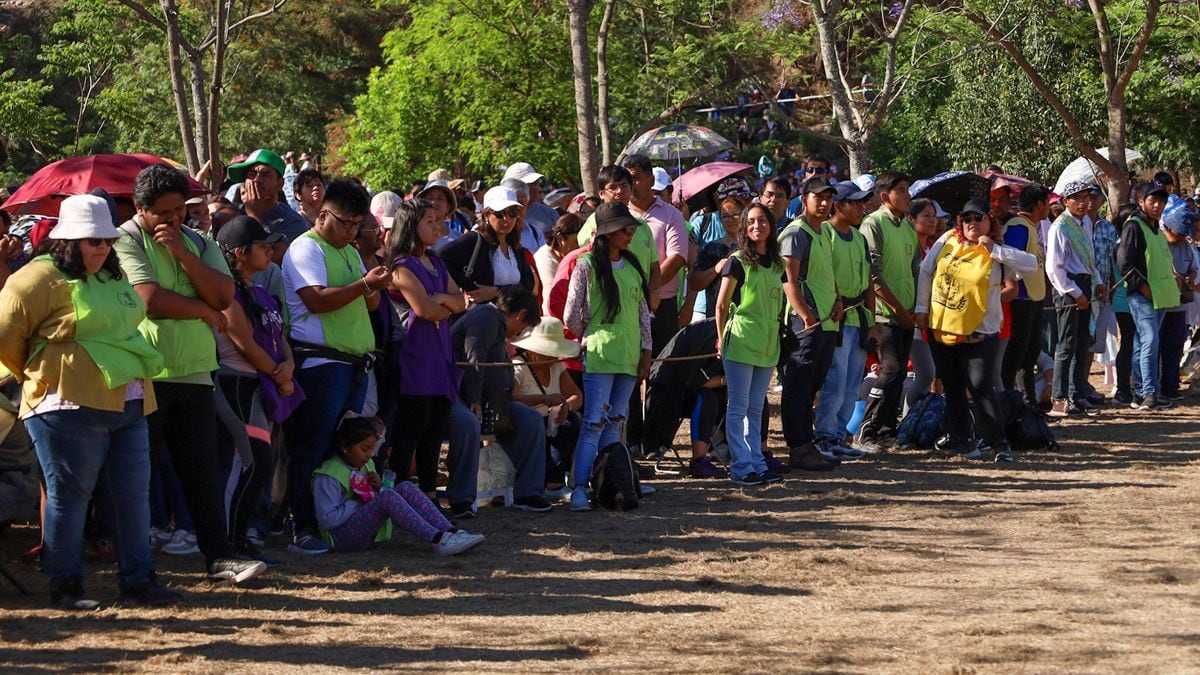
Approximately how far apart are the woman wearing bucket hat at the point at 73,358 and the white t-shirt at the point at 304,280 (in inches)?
56.0

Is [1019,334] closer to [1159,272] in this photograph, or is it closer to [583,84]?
[1159,272]

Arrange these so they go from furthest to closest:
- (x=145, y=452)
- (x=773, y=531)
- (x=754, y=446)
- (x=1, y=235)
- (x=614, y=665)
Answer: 1. (x=754, y=446)
2. (x=773, y=531)
3. (x=1, y=235)
4. (x=145, y=452)
5. (x=614, y=665)

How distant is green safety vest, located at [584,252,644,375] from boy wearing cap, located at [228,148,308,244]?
5.99 feet

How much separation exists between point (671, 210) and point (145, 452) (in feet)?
16.0

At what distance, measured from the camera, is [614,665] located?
6020 mm

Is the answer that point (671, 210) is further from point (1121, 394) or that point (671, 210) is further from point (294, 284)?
point (1121, 394)

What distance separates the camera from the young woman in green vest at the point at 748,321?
10.2m

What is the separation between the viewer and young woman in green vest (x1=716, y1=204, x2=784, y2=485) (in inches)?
400

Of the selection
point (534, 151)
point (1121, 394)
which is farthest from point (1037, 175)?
point (1121, 394)

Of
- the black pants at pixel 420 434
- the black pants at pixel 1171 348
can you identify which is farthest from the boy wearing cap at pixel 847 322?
the black pants at pixel 1171 348

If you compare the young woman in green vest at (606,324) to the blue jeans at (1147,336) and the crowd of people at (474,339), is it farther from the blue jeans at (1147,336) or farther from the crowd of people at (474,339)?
Result: the blue jeans at (1147,336)

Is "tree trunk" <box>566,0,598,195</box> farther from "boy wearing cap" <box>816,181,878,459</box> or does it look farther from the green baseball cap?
the green baseball cap

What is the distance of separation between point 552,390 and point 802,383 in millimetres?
1949

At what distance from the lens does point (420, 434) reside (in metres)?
9.11
